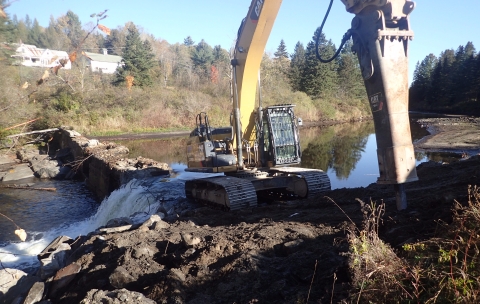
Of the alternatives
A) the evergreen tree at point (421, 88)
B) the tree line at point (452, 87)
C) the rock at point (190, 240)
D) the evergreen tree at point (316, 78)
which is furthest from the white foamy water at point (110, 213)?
the evergreen tree at point (421, 88)

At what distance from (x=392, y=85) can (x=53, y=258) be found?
5.74m

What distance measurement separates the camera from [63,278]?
5.17 m

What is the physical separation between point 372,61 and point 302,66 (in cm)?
4905

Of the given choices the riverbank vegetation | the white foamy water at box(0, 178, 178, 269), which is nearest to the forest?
the riverbank vegetation

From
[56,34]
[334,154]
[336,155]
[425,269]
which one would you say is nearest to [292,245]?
[425,269]

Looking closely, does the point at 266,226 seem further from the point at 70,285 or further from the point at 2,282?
the point at 2,282

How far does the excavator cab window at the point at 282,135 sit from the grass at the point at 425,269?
17.4 ft

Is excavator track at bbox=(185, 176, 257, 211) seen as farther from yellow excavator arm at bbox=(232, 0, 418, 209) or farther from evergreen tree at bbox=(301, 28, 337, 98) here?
evergreen tree at bbox=(301, 28, 337, 98)

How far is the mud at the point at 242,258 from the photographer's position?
349 centimetres

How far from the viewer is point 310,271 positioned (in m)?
3.62

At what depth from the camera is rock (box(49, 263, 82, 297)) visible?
5.09 metres

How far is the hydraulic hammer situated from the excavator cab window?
4672mm

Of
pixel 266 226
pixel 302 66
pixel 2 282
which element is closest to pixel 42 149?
pixel 2 282

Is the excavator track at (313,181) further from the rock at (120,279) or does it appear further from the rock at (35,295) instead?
the rock at (35,295)
